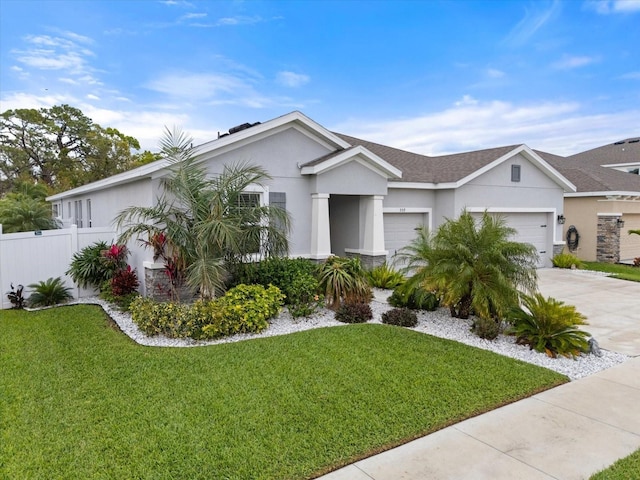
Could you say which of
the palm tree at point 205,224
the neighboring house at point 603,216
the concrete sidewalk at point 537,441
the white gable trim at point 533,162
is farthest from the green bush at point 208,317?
the neighboring house at point 603,216

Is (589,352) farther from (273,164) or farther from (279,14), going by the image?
(279,14)

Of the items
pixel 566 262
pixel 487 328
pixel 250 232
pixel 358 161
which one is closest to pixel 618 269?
pixel 566 262

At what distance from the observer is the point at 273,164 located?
10.5 metres

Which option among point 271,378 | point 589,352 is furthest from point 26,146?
point 589,352

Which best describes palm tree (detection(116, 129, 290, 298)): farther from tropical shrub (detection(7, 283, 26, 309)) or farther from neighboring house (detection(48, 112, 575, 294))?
tropical shrub (detection(7, 283, 26, 309))

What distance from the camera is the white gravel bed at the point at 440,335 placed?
6.14 m

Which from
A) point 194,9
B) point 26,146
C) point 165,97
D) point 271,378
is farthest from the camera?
point 26,146

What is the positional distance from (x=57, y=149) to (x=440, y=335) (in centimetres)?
3644

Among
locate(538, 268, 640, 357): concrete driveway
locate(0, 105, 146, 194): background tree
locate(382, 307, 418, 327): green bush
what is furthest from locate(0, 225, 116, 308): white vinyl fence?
locate(0, 105, 146, 194): background tree

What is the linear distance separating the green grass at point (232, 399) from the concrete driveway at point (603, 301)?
111 inches

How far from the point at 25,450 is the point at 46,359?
105 inches

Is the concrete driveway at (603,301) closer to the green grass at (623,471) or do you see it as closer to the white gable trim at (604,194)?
the green grass at (623,471)

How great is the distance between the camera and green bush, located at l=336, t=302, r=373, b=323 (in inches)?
320

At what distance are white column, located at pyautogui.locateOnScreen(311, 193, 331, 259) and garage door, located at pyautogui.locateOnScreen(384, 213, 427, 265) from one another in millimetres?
2993
